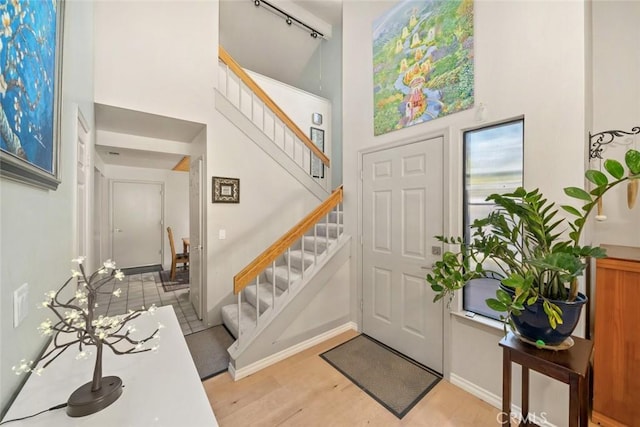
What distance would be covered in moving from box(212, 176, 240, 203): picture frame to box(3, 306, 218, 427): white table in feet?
7.04

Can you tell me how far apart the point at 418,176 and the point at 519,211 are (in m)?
1.08

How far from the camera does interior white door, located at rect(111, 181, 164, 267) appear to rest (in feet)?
17.6

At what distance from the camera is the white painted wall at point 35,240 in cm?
74

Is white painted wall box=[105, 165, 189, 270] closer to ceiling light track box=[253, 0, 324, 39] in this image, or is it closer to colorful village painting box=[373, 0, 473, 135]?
ceiling light track box=[253, 0, 324, 39]

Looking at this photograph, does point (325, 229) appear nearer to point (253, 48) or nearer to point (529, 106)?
point (529, 106)

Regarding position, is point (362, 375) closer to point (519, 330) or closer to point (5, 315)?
point (519, 330)

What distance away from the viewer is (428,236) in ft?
7.17

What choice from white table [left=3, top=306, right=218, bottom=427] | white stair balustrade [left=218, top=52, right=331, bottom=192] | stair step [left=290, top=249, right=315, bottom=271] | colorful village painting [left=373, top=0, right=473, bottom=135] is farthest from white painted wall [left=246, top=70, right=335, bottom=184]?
white table [left=3, top=306, right=218, bottom=427]

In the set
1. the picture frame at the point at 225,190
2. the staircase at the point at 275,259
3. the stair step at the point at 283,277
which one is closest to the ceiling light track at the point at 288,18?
the staircase at the point at 275,259

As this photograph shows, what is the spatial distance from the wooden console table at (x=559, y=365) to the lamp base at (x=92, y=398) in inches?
66.8

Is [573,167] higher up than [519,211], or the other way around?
[573,167]

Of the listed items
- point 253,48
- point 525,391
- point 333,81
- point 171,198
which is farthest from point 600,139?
point 171,198

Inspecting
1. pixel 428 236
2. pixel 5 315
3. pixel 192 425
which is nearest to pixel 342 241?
pixel 428 236

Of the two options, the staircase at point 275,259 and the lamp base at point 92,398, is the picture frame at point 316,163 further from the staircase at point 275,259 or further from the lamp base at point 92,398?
the lamp base at point 92,398
